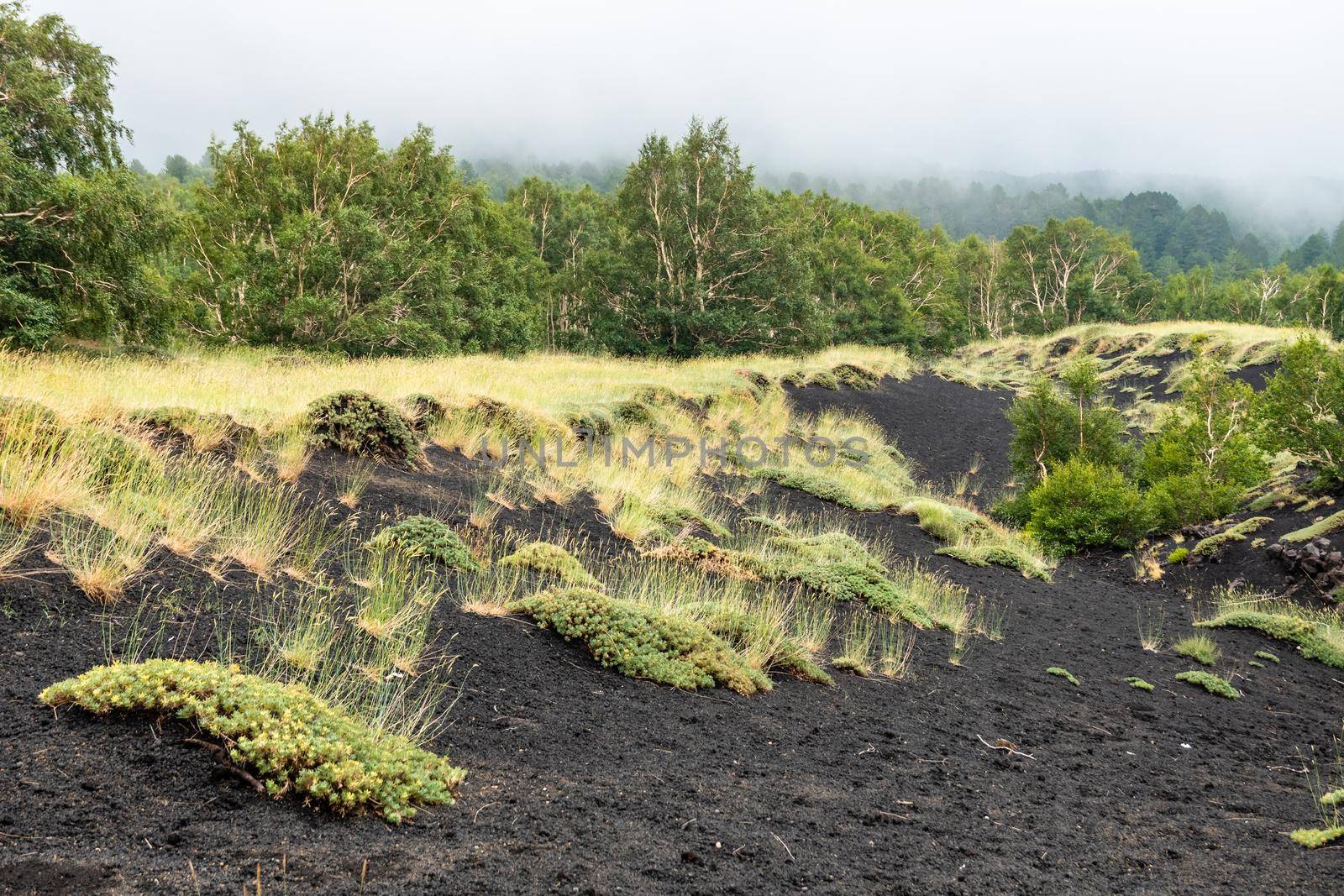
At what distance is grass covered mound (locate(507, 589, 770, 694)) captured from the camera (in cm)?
491

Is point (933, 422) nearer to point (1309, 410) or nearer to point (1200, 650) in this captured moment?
point (1309, 410)

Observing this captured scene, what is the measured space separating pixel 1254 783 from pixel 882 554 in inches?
223

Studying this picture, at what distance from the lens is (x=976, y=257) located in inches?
2731

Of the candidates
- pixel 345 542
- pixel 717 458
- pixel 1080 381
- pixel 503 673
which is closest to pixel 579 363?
pixel 717 458

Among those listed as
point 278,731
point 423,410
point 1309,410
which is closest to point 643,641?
point 278,731

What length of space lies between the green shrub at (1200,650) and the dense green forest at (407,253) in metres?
17.1

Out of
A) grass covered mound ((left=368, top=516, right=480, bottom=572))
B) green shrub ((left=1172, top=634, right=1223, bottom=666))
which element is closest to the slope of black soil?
green shrub ((left=1172, top=634, right=1223, bottom=666))

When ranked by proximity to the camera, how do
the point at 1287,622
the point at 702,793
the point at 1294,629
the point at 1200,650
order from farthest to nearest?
the point at 1287,622
the point at 1294,629
the point at 1200,650
the point at 702,793

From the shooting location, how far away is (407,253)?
2520 centimetres

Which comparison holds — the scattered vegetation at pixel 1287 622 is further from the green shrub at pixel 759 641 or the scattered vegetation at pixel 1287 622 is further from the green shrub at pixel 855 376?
the green shrub at pixel 855 376

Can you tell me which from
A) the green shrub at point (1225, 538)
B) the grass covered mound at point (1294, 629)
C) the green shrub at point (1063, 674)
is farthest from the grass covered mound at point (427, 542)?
the green shrub at point (1225, 538)

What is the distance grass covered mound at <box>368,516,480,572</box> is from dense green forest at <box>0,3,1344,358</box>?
34.5 feet

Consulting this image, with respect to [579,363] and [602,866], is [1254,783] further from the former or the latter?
[579,363]

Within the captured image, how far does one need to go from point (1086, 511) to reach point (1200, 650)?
5755 millimetres
